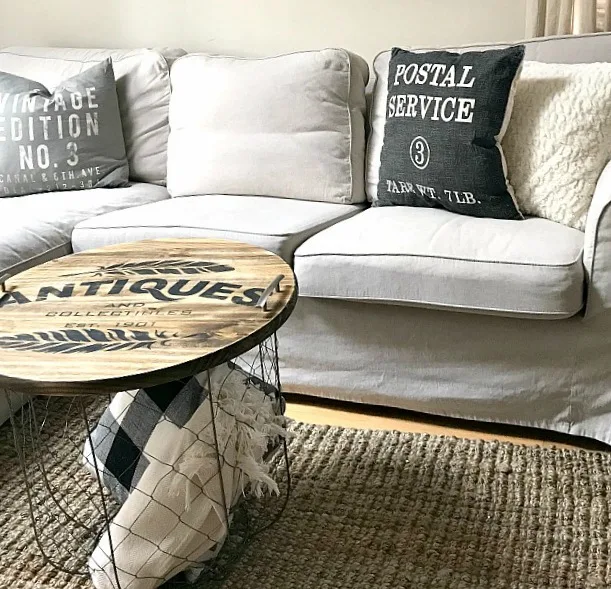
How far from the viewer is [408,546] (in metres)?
1.51

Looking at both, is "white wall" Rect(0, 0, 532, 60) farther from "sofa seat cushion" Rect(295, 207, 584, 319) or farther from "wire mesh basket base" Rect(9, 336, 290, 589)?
"wire mesh basket base" Rect(9, 336, 290, 589)

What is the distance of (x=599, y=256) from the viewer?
171 centimetres

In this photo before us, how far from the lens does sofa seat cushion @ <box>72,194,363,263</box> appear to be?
198 cm

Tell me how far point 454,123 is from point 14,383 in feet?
4.29

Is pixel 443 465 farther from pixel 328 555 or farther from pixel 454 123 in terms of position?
pixel 454 123

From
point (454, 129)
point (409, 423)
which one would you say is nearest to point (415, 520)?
point (409, 423)

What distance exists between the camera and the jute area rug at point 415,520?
1439 millimetres

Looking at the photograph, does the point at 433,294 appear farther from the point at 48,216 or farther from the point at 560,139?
the point at 48,216

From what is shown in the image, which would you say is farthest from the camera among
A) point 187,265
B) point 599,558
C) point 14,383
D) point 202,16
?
point 202,16

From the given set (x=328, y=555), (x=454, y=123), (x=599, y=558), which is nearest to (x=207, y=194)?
(x=454, y=123)

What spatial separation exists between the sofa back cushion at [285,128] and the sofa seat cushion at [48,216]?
24 cm

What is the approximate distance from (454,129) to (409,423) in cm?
73

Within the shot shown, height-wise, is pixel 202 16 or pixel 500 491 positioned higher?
pixel 202 16

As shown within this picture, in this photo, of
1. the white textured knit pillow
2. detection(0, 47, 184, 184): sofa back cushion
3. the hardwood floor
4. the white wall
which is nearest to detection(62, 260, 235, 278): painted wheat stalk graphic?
the hardwood floor
